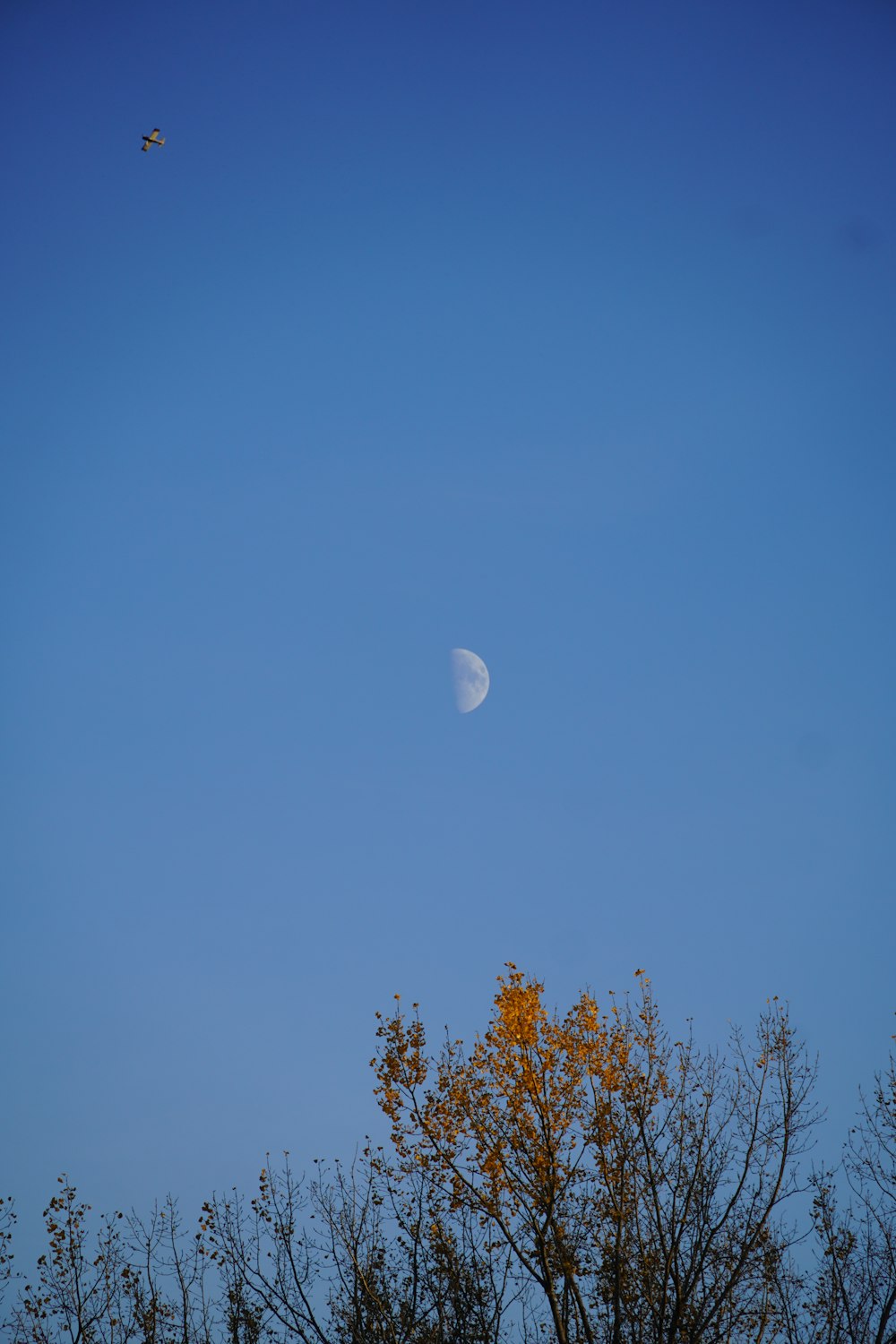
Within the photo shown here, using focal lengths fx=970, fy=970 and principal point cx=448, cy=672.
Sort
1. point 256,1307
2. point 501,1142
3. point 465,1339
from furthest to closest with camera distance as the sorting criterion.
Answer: point 256,1307 → point 465,1339 → point 501,1142

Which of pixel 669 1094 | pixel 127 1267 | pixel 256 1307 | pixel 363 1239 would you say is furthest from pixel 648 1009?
pixel 127 1267

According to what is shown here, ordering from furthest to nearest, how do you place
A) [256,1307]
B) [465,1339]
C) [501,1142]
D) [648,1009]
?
[256,1307], [465,1339], [648,1009], [501,1142]

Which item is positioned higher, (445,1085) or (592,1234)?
(445,1085)

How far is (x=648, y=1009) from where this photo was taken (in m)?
18.3

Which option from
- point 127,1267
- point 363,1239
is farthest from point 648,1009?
point 127,1267

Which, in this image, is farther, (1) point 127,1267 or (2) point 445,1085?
(1) point 127,1267

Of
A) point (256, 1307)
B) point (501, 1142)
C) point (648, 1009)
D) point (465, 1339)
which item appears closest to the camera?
point (501, 1142)

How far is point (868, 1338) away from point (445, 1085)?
401 inches

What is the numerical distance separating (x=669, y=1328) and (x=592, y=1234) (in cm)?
186

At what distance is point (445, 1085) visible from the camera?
57.0ft

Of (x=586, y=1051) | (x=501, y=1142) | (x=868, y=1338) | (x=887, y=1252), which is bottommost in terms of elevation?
(x=868, y=1338)

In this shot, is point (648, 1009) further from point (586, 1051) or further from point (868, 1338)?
point (868, 1338)

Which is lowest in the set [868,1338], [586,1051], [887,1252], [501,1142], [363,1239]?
[868,1338]

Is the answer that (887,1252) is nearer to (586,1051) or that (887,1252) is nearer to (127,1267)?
(586,1051)
